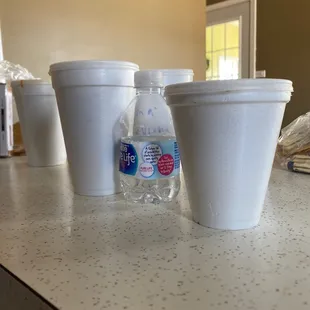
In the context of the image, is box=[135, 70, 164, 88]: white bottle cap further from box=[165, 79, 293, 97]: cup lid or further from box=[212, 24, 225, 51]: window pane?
box=[212, 24, 225, 51]: window pane

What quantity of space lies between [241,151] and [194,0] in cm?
226

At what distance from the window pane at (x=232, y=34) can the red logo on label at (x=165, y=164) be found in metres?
3.42

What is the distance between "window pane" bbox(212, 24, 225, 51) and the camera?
3979mm

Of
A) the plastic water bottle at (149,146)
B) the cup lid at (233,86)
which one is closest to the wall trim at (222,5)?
the plastic water bottle at (149,146)

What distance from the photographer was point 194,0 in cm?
248

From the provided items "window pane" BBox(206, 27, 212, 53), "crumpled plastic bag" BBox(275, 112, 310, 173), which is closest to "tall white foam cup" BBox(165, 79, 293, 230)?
"crumpled plastic bag" BBox(275, 112, 310, 173)

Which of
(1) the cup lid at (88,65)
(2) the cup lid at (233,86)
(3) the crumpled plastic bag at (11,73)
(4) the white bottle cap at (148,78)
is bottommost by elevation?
(2) the cup lid at (233,86)

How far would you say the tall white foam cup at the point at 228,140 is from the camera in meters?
0.45

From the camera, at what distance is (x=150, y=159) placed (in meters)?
0.59

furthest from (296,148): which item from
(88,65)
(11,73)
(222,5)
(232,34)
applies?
(232,34)

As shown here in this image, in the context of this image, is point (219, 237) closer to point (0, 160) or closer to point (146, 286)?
point (146, 286)

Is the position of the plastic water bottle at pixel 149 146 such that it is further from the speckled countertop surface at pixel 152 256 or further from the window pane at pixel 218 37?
the window pane at pixel 218 37

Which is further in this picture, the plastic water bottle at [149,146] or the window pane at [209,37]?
the window pane at [209,37]

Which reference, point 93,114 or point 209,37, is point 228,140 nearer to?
point 93,114
